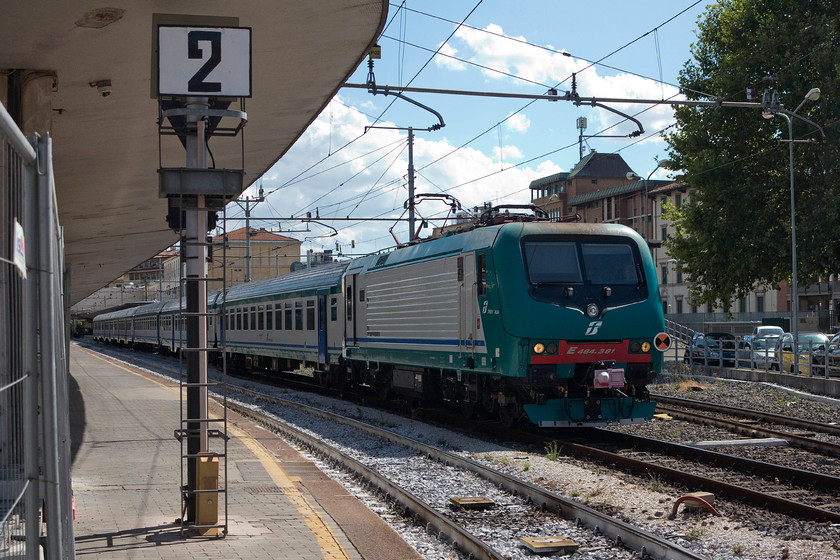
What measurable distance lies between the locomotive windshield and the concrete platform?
4045 millimetres

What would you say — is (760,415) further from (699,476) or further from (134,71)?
(134,71)

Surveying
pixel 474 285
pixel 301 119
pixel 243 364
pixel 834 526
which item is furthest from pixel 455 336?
pixel 243 364

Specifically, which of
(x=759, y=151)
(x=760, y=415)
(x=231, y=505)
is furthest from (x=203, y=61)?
(x=759, y=151)

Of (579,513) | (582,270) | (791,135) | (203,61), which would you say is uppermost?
(791,135)

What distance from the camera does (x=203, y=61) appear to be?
7.27 metres

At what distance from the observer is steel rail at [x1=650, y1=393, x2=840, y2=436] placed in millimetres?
13781

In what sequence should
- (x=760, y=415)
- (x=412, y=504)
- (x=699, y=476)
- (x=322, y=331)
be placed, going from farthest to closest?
(x=322, y=331)
(x=760, y=415)
(x=699, y=476)
(x=412, y=504)

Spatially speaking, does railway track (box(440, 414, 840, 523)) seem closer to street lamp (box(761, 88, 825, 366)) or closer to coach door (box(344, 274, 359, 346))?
coach door (box(344, 274, 359, 346))

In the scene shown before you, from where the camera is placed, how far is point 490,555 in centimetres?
661

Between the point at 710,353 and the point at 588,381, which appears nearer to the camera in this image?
the point at 588,381

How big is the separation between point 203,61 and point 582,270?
7232 millimetres

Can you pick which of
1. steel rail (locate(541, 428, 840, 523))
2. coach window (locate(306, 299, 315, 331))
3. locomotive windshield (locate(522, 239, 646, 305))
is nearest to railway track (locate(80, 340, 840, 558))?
steel rail (locate(541, 428, 840, 523))

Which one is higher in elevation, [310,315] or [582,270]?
[582,270]

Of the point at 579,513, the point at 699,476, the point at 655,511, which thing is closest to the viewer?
the point at 579,513
